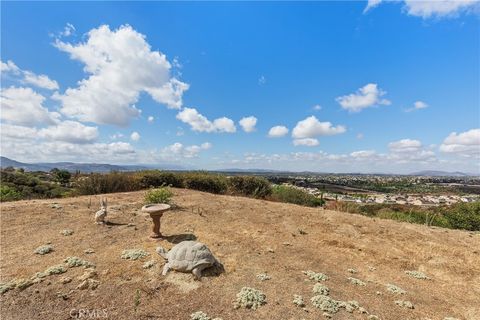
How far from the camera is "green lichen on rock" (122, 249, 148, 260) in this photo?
6.32 m

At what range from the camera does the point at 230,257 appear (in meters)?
6.75

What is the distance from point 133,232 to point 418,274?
8.07 metres

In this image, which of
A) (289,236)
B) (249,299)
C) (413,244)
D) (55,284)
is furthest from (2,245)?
(413,244)

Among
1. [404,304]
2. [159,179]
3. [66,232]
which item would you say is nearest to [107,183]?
[159,179]

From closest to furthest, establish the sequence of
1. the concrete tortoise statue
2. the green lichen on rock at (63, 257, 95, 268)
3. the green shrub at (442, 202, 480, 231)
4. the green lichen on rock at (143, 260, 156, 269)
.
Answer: the concrete tortoise statue → the green lichen on rock at (63, 257, 95, 268) → the green lichen on rock at (143, 260, 156, 269) → the green shrub at (442, 202, 480, 231)

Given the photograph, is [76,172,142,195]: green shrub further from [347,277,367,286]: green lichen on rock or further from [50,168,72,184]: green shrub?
[50,168,72,184]: green shrub

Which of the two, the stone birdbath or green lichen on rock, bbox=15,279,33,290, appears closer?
green lichen on rock, bbox=15,279,33,290

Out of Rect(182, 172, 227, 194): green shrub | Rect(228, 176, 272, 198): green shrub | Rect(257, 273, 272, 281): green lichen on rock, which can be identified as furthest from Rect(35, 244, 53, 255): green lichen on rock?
Rect(228, 176, 272, 198): green shrub

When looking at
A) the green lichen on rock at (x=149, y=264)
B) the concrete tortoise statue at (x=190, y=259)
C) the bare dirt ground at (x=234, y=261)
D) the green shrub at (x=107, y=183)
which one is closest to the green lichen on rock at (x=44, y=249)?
the bare dirt ground at (x=234, y=261)

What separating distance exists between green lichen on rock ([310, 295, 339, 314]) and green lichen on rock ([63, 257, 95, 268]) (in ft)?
15.5

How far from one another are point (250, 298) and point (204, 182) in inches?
468

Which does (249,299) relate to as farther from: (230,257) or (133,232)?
(133,232)

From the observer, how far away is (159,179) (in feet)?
52.2

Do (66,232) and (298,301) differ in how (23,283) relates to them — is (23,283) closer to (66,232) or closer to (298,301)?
(66,232)
